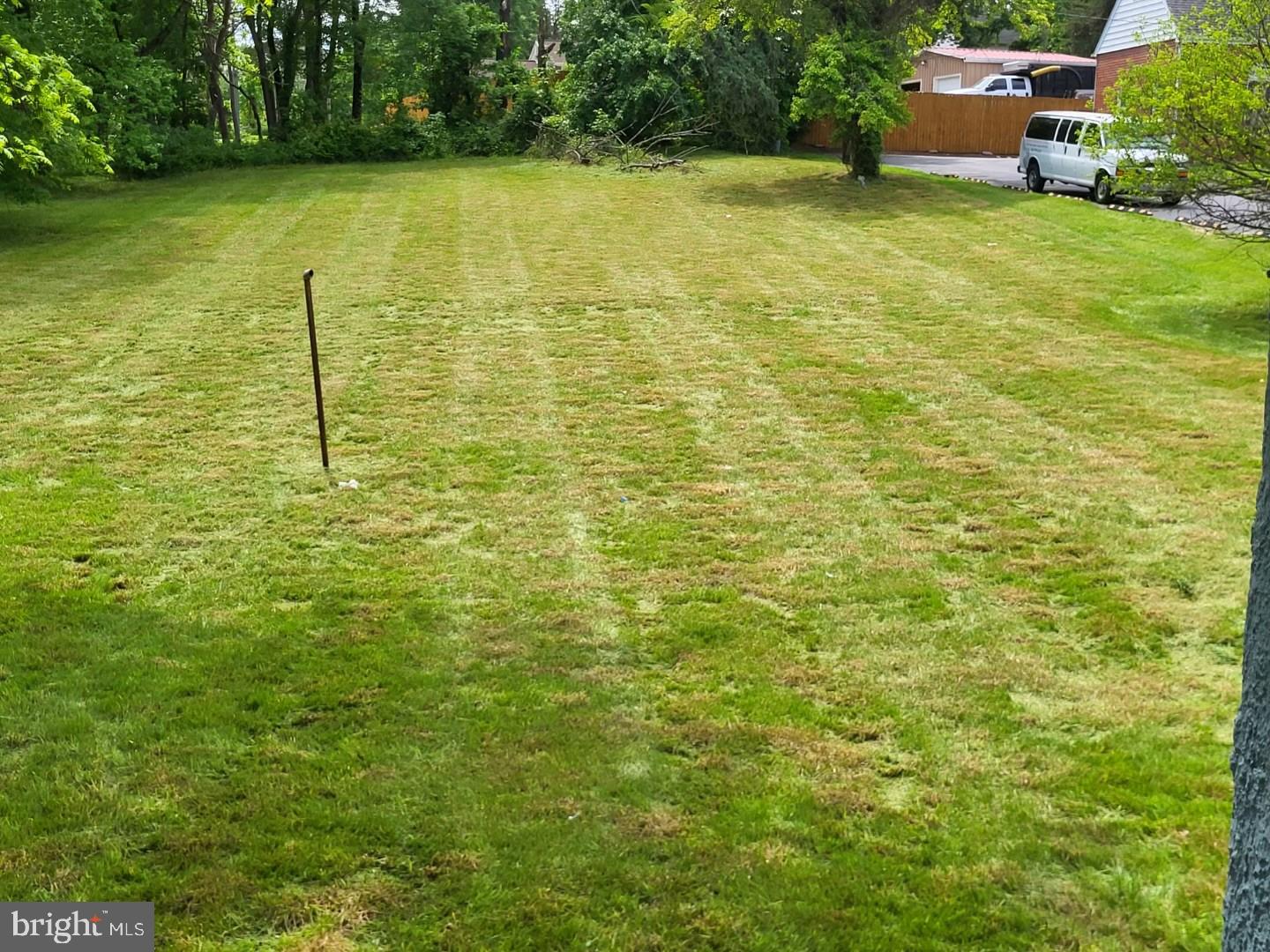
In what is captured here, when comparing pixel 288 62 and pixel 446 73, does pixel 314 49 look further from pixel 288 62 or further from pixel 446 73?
pixel 446 73

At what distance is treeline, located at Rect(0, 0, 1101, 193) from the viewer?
20.9m

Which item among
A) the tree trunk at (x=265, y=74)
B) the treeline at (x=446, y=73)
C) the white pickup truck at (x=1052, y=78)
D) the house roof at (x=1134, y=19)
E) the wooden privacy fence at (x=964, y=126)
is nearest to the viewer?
the treeline at (x=446, y=73)

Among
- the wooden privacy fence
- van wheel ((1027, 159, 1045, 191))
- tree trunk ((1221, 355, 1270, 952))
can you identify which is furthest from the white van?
tree trunk ((1221, 355, 1270, 952))

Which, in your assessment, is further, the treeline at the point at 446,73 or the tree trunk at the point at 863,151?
the tree trunk at the point at 863,151

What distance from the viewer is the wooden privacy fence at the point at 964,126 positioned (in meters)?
36.3

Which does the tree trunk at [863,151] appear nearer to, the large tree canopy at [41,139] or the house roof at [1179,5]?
the house roof at [1179,5]

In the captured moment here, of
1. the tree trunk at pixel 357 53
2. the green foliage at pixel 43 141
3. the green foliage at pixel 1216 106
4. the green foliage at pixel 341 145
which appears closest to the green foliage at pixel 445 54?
the green foliage at pixel 341 145

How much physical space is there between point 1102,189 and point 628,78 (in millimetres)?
12931

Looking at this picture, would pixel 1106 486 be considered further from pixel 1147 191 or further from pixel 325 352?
pixel 325 352

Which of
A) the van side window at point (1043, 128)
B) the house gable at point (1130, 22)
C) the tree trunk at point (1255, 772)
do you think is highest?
the house gable at point (1130, 22)

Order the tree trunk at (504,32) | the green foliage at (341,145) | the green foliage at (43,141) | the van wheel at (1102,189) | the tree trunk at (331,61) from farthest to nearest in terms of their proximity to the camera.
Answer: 1. the tree trunk at (331,61)
2. the tree trunk at (504,32)
3. the green foliage at (341,145)
4. the van wheel at (1102,189)
5. the green foliage at (43,141)

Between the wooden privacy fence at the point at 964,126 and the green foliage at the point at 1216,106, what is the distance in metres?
26.0

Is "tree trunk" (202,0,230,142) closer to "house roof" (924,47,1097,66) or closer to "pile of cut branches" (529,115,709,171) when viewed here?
"pile of cut branches" (529,115,709,171)

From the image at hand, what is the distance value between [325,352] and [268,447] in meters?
3.00
